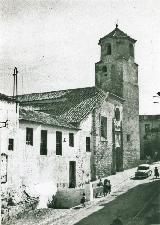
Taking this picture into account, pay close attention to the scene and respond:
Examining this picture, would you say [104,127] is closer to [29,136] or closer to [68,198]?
[29,136]

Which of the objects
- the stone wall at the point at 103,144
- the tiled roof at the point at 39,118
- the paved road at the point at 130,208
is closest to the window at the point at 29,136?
the tiled roof at the point at 39,118

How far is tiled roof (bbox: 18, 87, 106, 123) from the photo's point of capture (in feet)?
99.9

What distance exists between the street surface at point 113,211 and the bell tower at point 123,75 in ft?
39.6

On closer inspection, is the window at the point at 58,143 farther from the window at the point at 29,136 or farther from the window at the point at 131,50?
the window at the point at 131,50

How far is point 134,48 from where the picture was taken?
1529 inches

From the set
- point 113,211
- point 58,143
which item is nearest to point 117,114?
point 58,143

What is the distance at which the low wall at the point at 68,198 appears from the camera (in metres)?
21.8

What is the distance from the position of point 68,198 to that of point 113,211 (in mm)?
3720

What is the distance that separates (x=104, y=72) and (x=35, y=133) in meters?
17.6

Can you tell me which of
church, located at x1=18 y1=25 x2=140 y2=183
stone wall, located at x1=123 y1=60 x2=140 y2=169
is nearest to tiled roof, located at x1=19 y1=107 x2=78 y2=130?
church, located at x1=18 y1=25 x2=140 y2=183

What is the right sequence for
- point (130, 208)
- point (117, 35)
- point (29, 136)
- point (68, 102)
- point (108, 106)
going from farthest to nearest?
1. point (117, 35)
2. point (68, 102)
3. point (108, 106)
4. point (29, 136)
5. point (130, 208)

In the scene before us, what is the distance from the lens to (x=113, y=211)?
19406 mm

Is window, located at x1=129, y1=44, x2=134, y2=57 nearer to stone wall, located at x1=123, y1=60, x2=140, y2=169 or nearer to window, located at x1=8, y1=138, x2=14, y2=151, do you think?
stone wall, located at x1=123, y1=60, x2=140, y2=169

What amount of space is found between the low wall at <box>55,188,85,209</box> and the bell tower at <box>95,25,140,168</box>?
14686 millimetres
